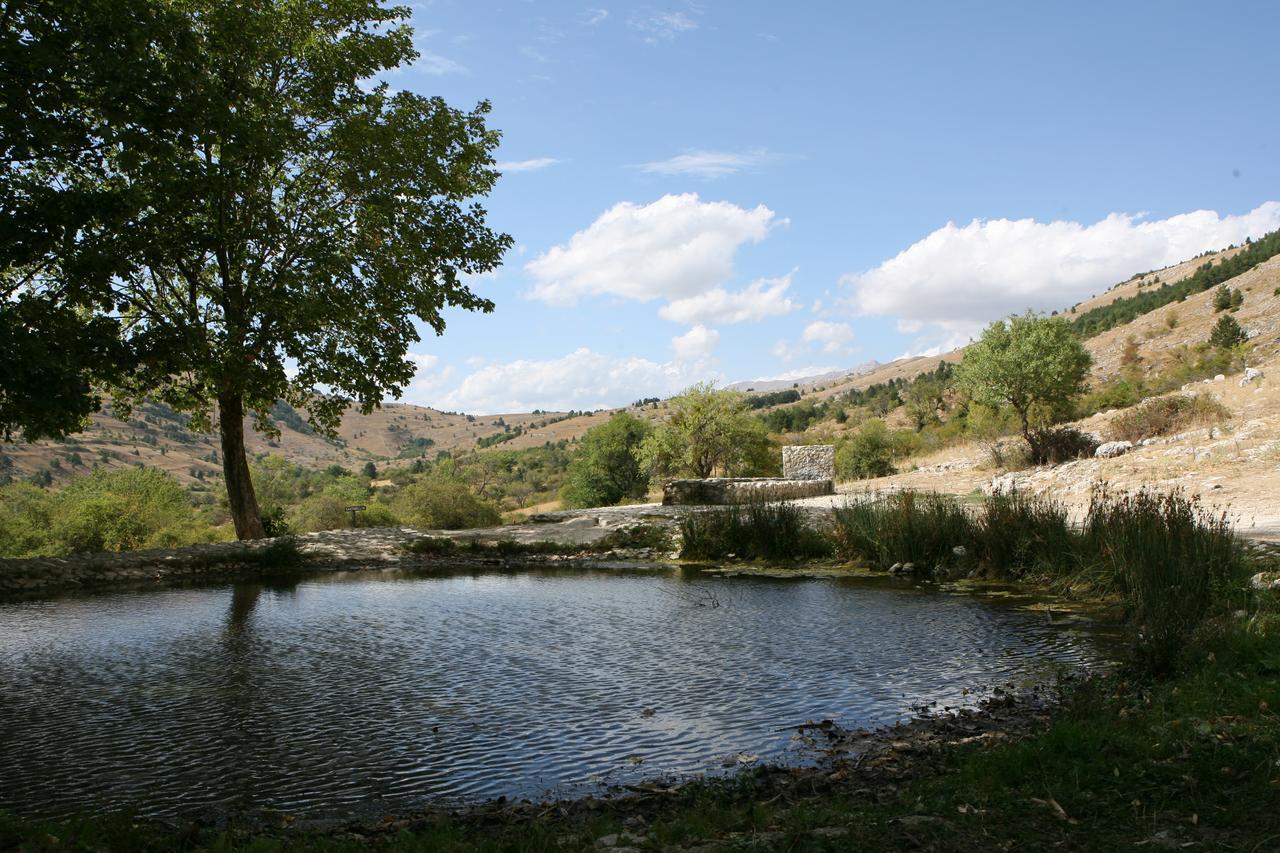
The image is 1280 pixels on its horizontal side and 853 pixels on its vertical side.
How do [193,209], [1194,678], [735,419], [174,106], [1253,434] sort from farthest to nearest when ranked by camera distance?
[735,419]
[1253,434]
[193,209]
[174,106]
[1194,678]

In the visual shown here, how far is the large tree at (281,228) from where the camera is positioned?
12.7 meters

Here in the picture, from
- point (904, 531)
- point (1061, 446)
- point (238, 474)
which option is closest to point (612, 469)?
point (1061, 446)

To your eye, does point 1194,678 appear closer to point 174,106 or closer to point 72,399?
point 72,399

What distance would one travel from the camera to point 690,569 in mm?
13438

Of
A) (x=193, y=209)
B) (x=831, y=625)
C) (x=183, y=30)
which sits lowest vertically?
(x=831, y=625)

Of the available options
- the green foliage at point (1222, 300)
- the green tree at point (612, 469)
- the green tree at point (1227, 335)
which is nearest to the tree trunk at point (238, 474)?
the green tree at point (612, 469)

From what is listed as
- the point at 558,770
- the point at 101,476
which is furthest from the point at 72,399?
the point at 101,476

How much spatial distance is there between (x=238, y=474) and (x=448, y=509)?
22.1ft

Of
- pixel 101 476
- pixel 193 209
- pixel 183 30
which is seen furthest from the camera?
pixel 101 476

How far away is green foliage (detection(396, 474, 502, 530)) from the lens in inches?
876

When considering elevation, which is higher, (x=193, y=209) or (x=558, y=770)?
(x=193, y=209)

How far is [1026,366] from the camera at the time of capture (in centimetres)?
2750

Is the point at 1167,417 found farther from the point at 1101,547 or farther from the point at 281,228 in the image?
the point at 281,228

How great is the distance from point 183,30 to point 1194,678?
13.2 meters
